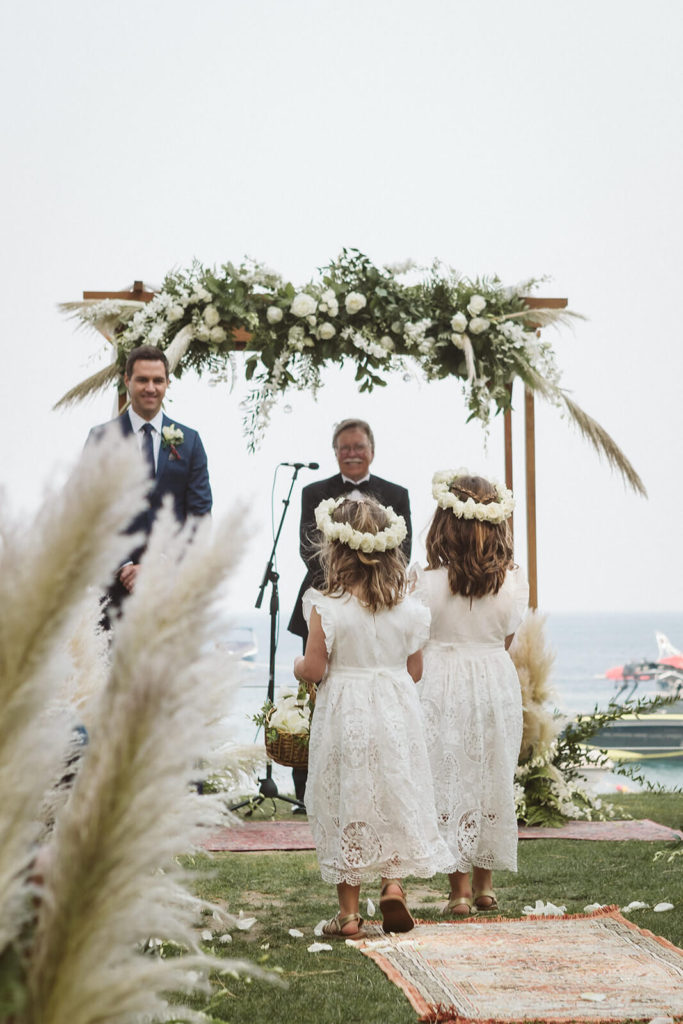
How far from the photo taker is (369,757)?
4.52m

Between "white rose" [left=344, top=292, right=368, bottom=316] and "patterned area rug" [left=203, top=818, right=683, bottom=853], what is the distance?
2.94 meters

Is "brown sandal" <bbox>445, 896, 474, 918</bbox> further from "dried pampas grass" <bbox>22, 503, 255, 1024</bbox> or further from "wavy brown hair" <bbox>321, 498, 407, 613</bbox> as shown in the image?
"dried pampas grass" <bbox>22, 503, 255, 1024</bbox>

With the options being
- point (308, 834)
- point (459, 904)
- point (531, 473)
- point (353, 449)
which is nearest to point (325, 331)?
point (353, 449)

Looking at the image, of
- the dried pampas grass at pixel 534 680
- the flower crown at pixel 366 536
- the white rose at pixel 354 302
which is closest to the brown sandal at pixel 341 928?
the flower crown at pixel 366 536

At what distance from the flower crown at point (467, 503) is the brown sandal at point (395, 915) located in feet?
4.91

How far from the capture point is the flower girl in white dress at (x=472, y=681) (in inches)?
194

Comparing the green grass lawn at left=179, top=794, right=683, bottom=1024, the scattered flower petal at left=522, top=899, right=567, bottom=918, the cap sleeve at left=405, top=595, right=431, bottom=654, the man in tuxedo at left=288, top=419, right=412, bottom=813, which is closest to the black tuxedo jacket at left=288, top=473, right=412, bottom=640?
the man in tuxedo at left=288, top=419, right=412, bottom=813

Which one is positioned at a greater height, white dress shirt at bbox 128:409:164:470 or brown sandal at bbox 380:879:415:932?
white dress shirt at bbox 128:409:164:470

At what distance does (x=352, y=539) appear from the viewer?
4.50 metres

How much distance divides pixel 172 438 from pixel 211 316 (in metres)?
1.79

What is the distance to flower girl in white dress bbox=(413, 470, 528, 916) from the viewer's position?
493cm

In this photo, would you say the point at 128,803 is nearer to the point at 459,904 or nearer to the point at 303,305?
the point at 459,904

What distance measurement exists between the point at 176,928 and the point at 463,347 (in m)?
6.44

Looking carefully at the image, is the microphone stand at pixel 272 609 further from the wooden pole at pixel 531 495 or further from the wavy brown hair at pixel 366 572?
the wavy brown hair at pixel 366 572
